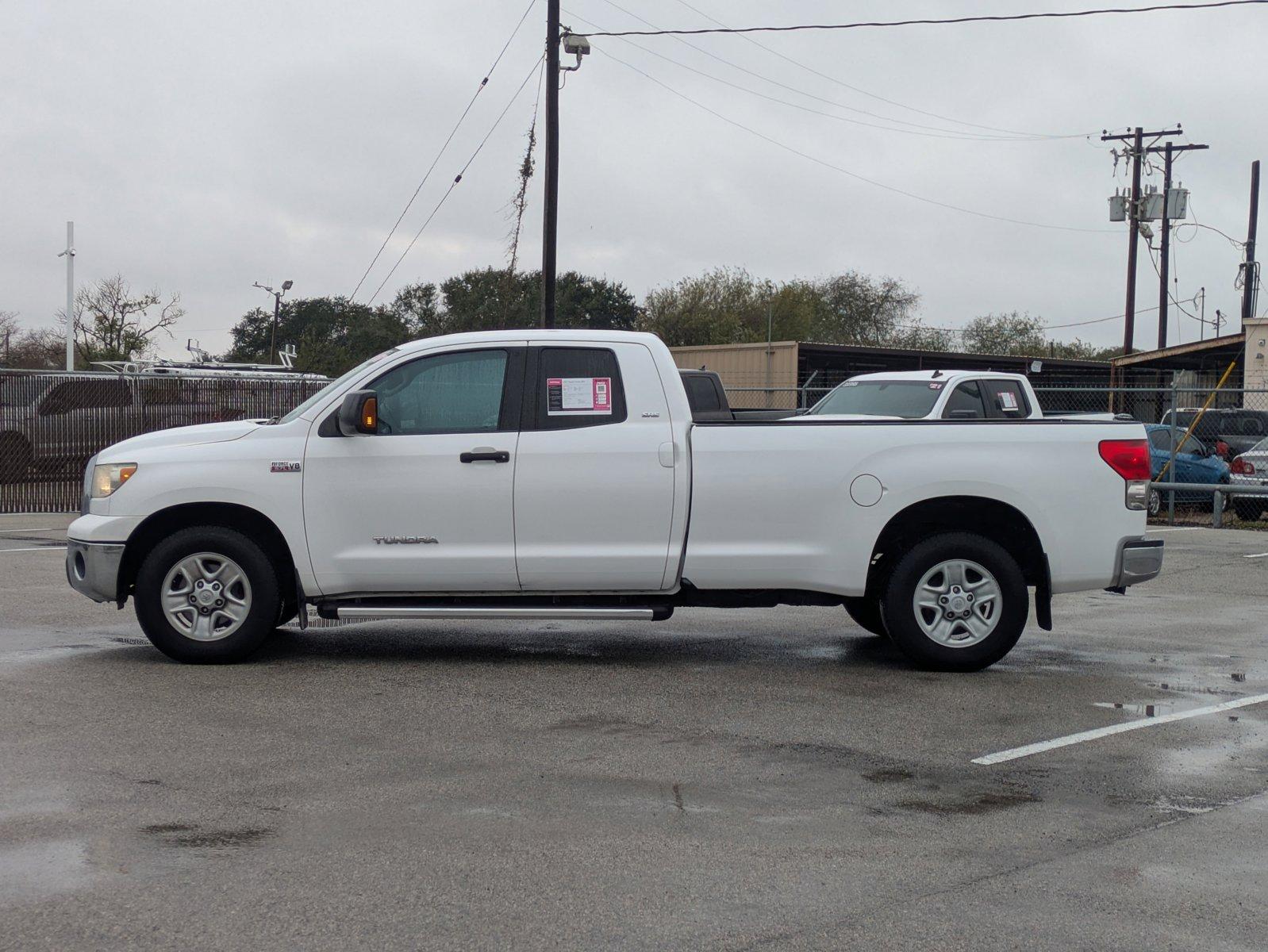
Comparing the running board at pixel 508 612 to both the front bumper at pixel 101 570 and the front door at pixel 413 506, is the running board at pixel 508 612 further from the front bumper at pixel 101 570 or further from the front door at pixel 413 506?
the front bumper at pixel 101 570

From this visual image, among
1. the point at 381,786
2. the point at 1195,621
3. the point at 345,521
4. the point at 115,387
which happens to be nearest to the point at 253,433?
the point at 345,521

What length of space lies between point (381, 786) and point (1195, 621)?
7229mm

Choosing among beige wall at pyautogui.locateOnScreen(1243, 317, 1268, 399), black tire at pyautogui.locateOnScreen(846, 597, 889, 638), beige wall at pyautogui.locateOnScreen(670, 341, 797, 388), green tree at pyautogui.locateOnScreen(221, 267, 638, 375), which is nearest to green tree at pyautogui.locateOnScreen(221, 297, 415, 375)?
green tree at pyautogui.locateOnScreen(221, 267, 638, 375)

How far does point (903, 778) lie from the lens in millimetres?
5812

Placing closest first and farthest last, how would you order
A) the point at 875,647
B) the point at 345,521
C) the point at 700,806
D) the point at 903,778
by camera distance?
the point at 700,806 → the point at 903,778 → the point at 345,521 → the point at 875,647

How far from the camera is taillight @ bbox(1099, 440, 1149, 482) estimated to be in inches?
319

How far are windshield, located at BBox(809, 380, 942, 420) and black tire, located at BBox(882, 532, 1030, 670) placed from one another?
24.0ft

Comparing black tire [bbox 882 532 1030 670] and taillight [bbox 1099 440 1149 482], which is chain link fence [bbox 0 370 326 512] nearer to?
black tire [bbox 882 532 1030 670]

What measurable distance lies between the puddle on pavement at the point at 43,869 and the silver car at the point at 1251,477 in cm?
1762

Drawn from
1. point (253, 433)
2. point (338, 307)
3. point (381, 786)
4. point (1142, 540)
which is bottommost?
point (381, 786)

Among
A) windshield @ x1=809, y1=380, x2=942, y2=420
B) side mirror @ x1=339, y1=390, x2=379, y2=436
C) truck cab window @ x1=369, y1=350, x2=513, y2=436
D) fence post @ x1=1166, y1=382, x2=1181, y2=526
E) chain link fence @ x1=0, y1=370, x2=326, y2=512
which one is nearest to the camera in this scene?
side mirror @ x1=339, y1=390, x2=379, y2=436

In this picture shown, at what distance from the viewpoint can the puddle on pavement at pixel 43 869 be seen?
14.0ft

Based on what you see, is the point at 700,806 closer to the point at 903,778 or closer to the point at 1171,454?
the point at 903,778

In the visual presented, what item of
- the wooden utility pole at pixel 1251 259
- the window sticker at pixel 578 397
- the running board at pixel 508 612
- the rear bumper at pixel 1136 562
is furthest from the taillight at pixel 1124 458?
the wooden utility pole at pixel 1251 259
